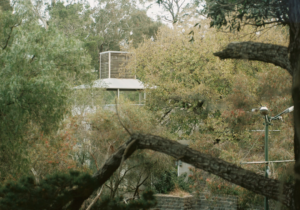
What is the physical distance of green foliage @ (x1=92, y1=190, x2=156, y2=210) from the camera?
434 centimetres

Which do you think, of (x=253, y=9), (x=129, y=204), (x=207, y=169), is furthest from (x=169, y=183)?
(x=207, y=169)

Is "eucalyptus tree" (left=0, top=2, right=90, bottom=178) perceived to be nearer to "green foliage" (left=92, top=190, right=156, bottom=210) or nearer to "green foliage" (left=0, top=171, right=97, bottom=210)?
"green foliage" (left=0, top=171, right=97, bottom=210)

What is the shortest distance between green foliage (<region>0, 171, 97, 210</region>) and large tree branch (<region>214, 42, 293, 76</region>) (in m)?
2.04

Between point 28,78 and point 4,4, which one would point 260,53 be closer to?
point 28,78

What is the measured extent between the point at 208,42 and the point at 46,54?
33.7 ft

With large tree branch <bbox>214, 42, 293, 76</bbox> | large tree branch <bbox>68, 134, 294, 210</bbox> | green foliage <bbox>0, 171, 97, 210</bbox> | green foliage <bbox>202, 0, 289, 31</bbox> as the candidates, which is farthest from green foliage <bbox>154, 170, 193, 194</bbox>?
large tree branch <bbox>214, 42, 293, 76</bbox>

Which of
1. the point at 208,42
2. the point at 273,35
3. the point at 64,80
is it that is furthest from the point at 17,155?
the point at 273,35

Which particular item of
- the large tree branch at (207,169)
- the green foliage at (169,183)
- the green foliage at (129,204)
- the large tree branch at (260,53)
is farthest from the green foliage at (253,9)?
the green foliage at (169,183)

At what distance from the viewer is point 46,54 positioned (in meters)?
9.59

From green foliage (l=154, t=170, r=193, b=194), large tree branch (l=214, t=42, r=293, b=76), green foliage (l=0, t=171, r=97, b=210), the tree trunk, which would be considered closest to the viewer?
the tree trunk

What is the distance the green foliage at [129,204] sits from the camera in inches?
171

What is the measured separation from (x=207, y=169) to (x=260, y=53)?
4.35ft

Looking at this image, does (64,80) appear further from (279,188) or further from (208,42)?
(208,42)

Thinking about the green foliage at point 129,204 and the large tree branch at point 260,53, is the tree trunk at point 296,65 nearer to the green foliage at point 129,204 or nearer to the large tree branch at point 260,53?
the large tree branch at point 260,53
